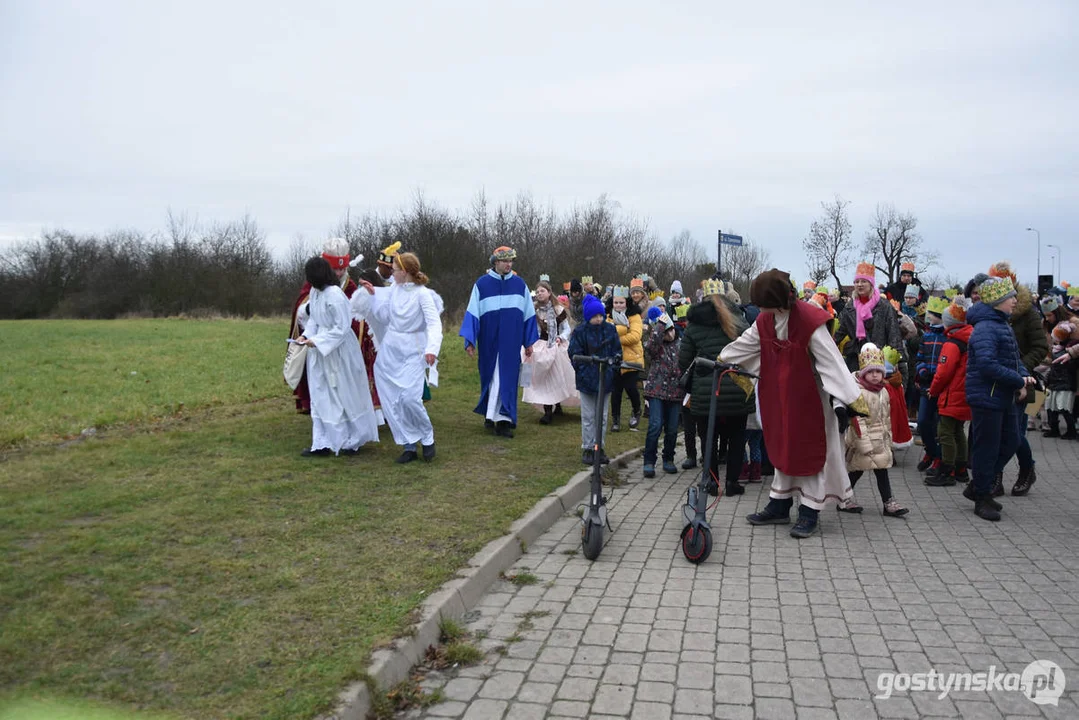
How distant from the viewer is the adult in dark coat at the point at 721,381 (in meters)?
8.23

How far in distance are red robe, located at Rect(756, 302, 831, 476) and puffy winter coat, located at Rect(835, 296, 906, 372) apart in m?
3.67

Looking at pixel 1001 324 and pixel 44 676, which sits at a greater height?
pixel 1001 324

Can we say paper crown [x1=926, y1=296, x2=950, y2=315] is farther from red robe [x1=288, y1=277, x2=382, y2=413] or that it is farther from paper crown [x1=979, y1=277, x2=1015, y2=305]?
red robe [x1=288, y1=277, x2=382, y2=413]

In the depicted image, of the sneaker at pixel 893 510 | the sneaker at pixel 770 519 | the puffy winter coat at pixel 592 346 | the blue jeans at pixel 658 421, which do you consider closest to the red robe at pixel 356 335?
the puffy winter coat at pixel 592 346

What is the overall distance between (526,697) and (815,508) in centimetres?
360

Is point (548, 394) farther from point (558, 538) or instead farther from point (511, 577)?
point (511, 577)

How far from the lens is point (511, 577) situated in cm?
584

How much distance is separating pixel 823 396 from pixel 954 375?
2377mm

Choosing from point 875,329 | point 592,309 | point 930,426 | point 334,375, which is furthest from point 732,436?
point 334,375

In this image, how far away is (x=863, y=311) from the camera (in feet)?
34.6

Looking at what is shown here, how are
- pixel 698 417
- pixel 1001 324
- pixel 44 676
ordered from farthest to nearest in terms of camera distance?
pixel 698 417 → pixel 1001 324 → pixel 44 676

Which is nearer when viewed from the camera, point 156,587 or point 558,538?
point 156,587

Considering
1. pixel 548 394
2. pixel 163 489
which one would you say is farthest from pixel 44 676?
pixel 548 394

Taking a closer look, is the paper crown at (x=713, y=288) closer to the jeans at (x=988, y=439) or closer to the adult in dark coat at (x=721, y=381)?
the adult in dark coat at (x=721, y=381)
